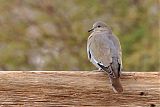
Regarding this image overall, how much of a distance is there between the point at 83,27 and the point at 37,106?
676cm

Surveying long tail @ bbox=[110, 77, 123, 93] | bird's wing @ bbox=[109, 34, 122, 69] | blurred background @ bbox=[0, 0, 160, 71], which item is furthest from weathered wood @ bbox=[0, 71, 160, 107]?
blurred background @ bbox=[0, 0, 160, 71]

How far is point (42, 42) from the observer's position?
948 cm

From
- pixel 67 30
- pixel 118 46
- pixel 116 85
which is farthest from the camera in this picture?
pixel 67 30

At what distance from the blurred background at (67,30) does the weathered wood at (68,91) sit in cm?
632

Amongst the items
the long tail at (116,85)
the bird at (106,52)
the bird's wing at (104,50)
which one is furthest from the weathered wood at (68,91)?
the bird's wing at (104,50)

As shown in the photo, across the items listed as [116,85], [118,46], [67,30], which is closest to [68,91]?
[116,85]

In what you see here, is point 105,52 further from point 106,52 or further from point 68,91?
point 68,91

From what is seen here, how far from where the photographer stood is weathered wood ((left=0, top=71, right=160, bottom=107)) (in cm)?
252

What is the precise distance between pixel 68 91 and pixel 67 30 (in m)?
6.99

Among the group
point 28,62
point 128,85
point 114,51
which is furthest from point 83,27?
point 128,85

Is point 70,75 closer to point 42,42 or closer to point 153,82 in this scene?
point 153,82

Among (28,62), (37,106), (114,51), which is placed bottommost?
(37,106)

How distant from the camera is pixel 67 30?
9508 millimetres

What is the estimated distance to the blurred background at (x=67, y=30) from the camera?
907 centimetres
